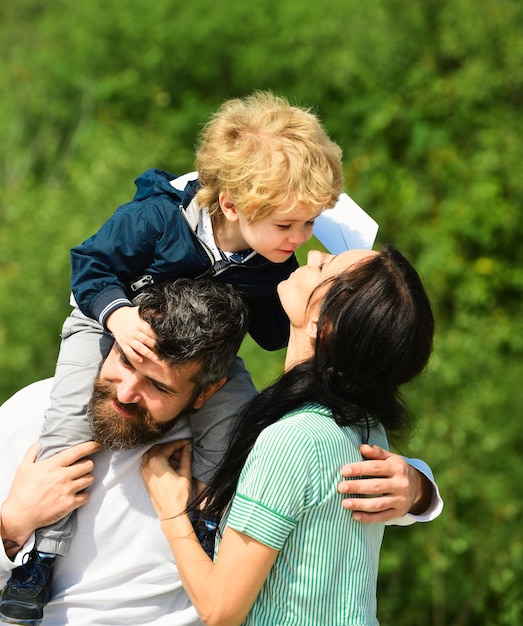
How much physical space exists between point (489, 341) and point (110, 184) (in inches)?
141

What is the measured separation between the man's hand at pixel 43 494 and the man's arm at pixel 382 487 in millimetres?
692

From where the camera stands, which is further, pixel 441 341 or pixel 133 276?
pixel 441 341

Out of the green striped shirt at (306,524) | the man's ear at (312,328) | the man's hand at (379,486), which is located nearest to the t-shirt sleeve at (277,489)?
the green striped shirt at (306,524)

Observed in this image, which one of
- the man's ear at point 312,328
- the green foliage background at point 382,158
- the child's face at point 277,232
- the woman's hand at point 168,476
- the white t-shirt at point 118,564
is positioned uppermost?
the child's face at point 277,232

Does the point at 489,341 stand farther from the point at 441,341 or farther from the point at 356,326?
the point at 356,326

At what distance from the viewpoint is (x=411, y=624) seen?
22.2 feet

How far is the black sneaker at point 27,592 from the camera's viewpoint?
2156 millimetres

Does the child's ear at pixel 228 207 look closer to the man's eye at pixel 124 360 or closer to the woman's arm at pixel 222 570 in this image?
the man's eye at pixel 124 360

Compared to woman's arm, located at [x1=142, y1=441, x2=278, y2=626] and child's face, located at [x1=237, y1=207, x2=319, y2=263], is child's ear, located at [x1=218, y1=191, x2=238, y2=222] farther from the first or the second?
woman's arm, located at [x1=142, y1=441, x2=278, y2=626]

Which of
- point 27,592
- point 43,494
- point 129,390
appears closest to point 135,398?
point 129,390

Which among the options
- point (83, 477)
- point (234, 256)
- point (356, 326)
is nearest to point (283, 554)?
point (356, 326)

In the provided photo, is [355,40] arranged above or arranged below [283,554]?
below

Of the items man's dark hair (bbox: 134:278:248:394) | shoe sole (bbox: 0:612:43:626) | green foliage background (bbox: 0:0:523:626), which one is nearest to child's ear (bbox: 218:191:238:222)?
man's dark hair (bbox: 134:278:248:394)

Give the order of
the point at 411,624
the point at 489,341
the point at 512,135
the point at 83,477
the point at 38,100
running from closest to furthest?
the point at 83,477, the point at 411,624, the point at 489,341, the point at 512,135, the point at 38,100
